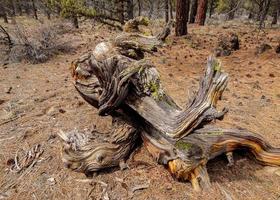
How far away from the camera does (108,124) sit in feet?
14.9

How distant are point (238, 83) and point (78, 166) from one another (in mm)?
4094

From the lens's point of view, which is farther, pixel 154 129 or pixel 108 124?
pixel 108 124

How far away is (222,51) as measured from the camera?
8328 millimetres

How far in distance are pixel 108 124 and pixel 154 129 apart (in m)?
1.15

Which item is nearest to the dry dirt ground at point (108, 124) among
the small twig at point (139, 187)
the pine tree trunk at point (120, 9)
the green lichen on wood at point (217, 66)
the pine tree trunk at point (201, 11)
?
the small twig at point (139, 187)

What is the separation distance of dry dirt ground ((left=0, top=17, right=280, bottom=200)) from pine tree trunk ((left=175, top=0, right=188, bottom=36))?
162 centimetres

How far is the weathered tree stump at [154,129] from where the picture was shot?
3274 mm

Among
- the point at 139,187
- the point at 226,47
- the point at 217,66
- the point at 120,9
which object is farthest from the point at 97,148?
the point at 120,9

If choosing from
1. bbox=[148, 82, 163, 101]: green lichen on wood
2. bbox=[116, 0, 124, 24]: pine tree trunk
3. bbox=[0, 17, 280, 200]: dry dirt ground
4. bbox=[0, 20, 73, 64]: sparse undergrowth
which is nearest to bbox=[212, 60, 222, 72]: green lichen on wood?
bbox=[148, 82, 163, 101]: green lichen on wood

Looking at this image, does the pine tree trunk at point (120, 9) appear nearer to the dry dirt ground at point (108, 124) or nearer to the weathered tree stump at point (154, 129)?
the dry dirt ground at point (108, 124)

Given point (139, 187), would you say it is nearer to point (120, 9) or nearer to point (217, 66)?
point (217, 66)

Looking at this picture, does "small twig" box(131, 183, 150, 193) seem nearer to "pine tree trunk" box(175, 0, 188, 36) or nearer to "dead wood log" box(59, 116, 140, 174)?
"dead wood log" box(59, 116, 140, 174)

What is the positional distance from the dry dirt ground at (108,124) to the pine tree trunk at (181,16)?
1.62 metres

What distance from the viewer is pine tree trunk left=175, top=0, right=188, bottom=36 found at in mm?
9516
